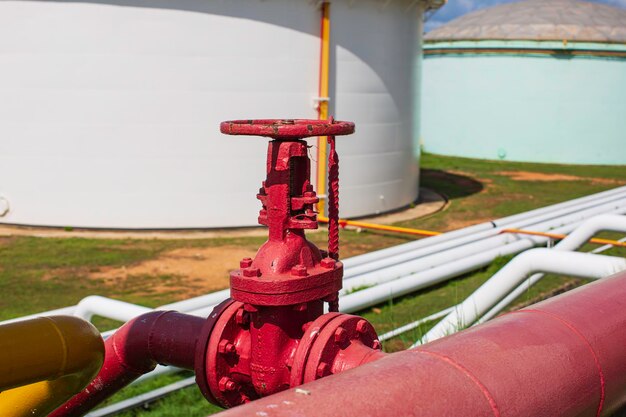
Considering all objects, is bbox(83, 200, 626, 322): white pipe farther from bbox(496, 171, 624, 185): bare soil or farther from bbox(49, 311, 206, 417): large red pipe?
bbox(496, 171, 624, 185): bare soil

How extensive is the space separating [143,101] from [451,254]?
16.1 ft

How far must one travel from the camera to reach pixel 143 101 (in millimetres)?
9828

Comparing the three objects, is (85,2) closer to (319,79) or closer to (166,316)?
(319,79)

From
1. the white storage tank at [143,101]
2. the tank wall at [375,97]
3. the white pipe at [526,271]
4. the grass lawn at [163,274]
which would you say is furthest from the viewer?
Result: the tank wall at [375,97]

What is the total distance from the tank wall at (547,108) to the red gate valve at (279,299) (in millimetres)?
20088

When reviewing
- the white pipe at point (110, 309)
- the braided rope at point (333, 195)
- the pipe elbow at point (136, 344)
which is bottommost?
the white pipe at point (110, 309)

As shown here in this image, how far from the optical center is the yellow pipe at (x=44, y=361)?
63.9 inches

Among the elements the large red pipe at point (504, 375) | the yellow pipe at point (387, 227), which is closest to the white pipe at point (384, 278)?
the yellow pipe at point (387, 227)

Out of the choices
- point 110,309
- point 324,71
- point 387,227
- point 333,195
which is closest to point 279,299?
point 333,195

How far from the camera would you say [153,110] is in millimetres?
9844

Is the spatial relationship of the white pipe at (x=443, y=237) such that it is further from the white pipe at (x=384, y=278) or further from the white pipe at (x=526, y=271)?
the white pipe at (x=526, y=271)

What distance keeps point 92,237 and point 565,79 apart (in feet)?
48.8

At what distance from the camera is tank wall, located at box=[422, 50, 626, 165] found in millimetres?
21031

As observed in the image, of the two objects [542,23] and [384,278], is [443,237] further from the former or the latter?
[542,23]
